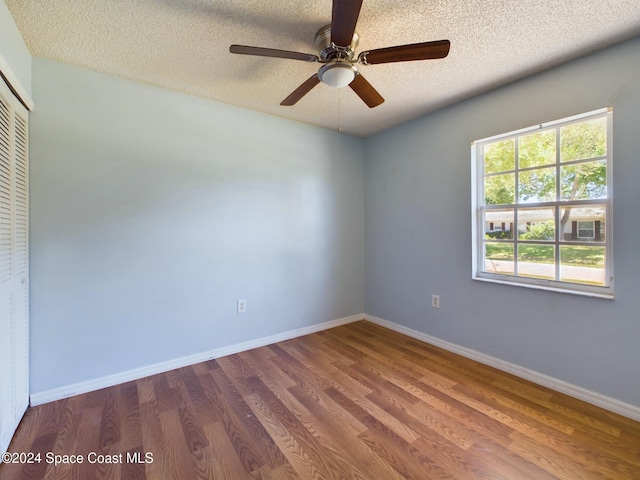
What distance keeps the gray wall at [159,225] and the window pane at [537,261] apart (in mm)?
1873

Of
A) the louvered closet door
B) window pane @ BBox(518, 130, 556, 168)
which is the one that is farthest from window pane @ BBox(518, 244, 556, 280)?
the louvered closet door

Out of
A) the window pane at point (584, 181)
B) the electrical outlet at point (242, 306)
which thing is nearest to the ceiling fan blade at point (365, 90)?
the window pane at point (584, 181)

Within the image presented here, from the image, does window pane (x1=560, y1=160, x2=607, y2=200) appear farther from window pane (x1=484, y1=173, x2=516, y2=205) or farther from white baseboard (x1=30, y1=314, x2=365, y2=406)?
white baseboard (x1=30, y1=314, x2=365, y2=406)

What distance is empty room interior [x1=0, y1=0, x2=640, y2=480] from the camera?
4.88 feet

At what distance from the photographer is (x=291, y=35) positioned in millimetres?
1695

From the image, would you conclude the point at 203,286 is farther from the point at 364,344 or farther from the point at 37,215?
the point at 364,344

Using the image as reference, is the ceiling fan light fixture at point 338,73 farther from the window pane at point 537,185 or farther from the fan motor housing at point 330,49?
the window pane at point 537,185

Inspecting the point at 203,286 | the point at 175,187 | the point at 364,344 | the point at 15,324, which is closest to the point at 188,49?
the point at 175,187

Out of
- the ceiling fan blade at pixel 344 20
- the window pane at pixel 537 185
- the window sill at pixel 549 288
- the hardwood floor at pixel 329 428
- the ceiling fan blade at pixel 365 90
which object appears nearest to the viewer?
the ceiling fan blade at pixel 344 20

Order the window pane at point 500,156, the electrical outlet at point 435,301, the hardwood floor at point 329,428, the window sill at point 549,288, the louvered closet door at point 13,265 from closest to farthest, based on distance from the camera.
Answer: the hardwood floor at point 329,428 → the louvered closet door at point 13,265 → the window sill at point 549,288 → the window pane at point 500,156 → the electrical outlet at point 435,301

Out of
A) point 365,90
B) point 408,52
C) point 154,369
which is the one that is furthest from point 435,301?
point 154,369

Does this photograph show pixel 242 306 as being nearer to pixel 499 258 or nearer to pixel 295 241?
pixel 295 241

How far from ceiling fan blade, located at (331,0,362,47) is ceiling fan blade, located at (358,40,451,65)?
140 millimetres

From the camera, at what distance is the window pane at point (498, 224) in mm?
2354
